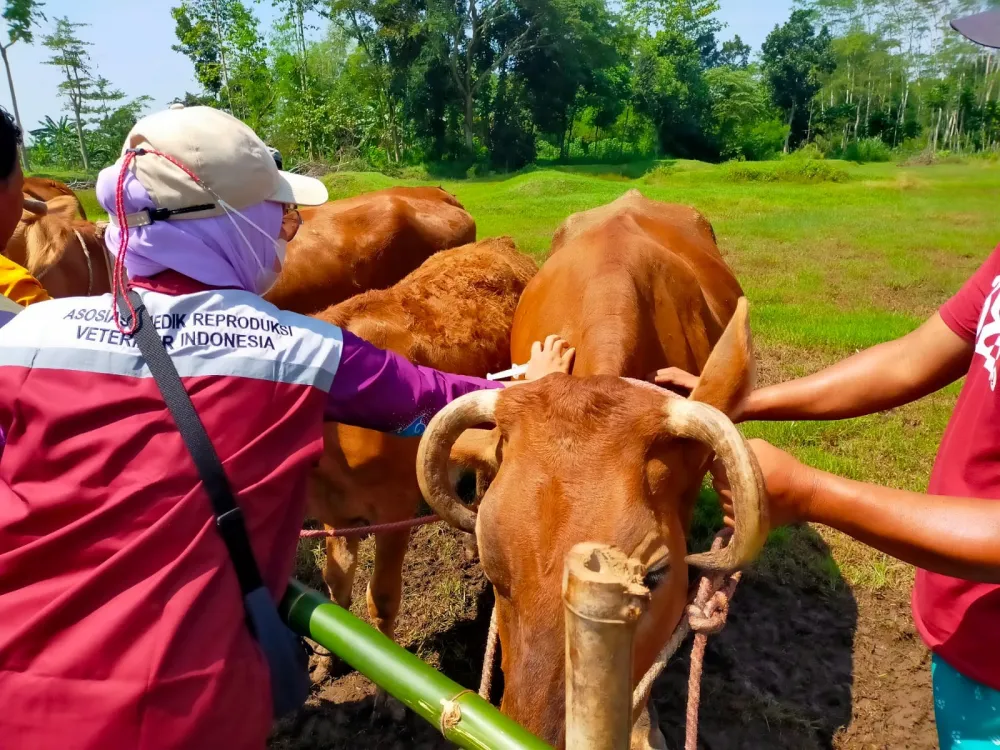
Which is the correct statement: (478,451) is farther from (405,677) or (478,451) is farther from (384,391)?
(405,677)

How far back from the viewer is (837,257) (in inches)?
561

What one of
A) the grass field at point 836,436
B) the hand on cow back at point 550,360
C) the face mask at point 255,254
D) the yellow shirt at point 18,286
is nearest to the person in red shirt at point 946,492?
the hand on cow back at point 550,360

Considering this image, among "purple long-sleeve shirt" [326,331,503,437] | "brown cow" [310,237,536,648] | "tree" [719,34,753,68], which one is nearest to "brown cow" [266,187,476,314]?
"brown cow" [310,237,536,648]

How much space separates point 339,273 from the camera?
8.23 metres

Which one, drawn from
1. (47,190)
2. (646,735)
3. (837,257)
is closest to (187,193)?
(646,735)

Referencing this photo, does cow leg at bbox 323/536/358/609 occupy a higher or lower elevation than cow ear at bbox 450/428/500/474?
lower

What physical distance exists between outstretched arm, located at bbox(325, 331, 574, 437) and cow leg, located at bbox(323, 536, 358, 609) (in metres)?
2.36

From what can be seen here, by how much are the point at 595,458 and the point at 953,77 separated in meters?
30.7

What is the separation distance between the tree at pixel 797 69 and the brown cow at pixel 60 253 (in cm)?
5042

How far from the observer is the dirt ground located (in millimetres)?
3688

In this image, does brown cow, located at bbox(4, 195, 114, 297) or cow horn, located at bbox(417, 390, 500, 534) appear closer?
cow horn, located at bbox(417, 390, 500, 534)

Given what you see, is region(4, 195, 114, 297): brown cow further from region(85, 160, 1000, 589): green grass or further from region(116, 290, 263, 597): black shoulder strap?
region(85, 160, 1000, 589): green grass

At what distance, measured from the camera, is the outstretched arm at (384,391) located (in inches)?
73.9

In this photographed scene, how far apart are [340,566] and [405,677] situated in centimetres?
295
